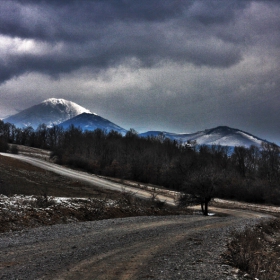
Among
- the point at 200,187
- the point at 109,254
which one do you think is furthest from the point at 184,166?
the point at 109,254

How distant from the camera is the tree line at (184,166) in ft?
135

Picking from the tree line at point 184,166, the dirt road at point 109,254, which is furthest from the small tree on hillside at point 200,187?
the dirt road at point 109,254

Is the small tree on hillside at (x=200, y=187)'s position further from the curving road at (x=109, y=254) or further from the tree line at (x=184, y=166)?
the curving road at (x=109, y=254)

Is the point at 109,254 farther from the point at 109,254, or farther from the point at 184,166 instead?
the point at 184,166

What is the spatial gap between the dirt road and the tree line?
1539 cm

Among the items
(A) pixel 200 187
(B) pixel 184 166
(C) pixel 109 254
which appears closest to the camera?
(C) pixel 109 254

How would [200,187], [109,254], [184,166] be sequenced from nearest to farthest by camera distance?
[109,254] → [200,187] → [184,166]

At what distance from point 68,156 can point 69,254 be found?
69.7m

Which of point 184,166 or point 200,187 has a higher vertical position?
point 200,187

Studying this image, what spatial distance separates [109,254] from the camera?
917cm

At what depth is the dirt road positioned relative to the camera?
724cm

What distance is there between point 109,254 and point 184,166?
6094 centimetres

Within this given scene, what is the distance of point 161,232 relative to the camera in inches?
551

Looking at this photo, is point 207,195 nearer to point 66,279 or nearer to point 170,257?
point 170,257
